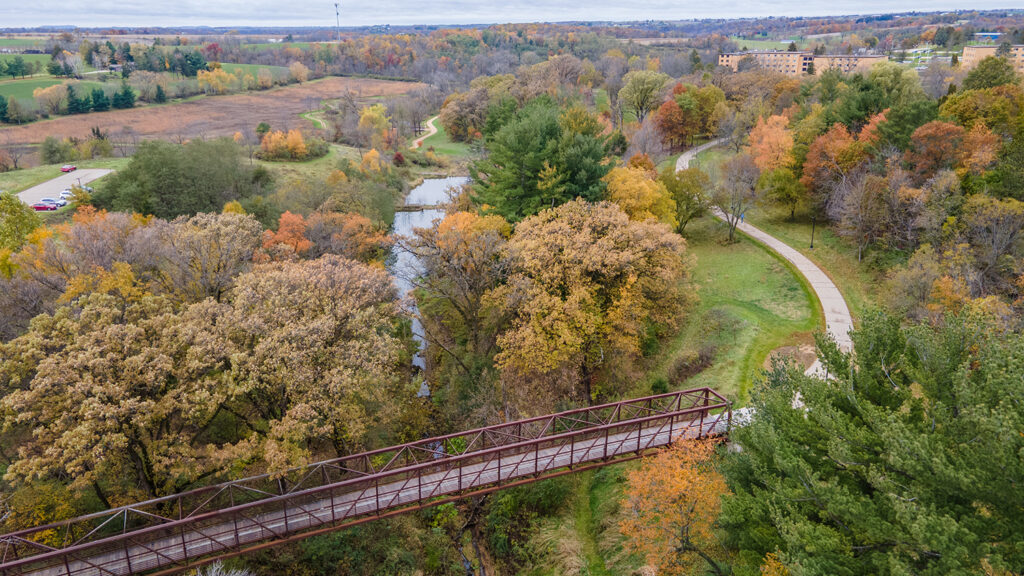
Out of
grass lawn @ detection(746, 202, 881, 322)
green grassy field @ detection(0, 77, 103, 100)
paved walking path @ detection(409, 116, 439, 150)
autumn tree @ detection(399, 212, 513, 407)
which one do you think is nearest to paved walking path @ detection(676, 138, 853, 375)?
grass lawn @ detection(746, 202, 881, 322)

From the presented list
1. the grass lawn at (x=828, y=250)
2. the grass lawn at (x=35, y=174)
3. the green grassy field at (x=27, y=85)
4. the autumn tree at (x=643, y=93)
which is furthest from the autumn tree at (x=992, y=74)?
the green grassy field at (x=27, y=85)

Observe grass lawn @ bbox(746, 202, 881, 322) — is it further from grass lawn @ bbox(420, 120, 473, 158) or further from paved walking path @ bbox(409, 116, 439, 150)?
paved walking path @ bbox(409, 116, 439, 150)

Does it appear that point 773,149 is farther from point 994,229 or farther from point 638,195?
point 994,229

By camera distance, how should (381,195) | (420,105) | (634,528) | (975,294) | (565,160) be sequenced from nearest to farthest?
(634,528) → (975,294) → (565,160) → (381,195) → (420,105)

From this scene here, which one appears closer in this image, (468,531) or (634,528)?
(634,528)

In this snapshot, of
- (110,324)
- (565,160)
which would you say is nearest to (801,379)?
(110,324)

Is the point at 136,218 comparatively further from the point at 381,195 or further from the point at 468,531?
the point at 468,531
